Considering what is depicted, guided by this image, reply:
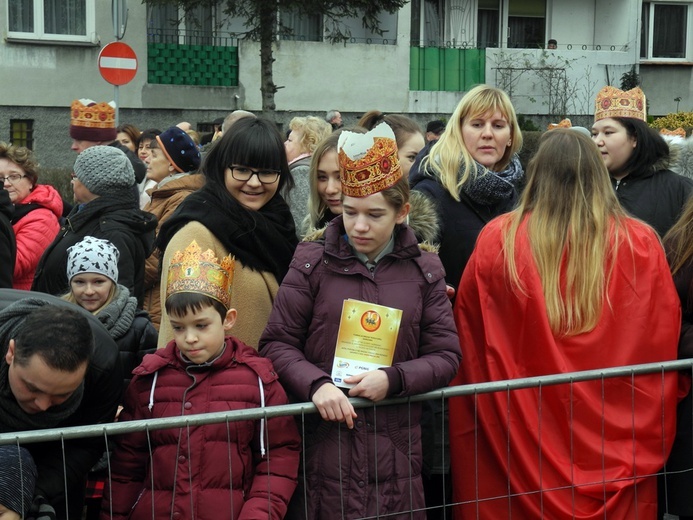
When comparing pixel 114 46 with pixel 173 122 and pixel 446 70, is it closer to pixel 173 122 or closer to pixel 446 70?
pixel 173 122

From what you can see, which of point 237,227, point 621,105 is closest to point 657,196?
point 621,105

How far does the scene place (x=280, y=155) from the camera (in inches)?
182

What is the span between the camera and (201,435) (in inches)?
149

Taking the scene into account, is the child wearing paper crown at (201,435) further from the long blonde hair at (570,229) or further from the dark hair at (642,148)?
the dark hair at (642,148)

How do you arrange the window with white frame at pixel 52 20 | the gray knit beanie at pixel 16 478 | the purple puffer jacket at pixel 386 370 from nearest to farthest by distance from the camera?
the gray knit beanie at pixel 16 478 → the purple puffer jacket at pixel 386 370 → the window with white frame at pixel 52 20

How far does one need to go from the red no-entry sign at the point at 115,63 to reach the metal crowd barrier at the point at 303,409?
976 centimetres

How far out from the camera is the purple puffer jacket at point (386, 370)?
3.91m

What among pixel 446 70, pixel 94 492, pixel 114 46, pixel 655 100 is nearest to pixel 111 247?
pixel 94 492

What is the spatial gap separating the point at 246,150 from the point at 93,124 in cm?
431

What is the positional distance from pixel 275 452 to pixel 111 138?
16.9 feet

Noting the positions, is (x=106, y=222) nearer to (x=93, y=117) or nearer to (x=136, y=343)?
(x=136, y=343)

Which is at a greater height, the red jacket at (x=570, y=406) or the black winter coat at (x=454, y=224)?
the black winter coat at (x=454, y=224)

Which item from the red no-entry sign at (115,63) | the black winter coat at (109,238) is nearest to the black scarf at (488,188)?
the black winter coat at (109,238)

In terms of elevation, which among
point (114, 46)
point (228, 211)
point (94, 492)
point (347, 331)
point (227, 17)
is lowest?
point (94, 492)
